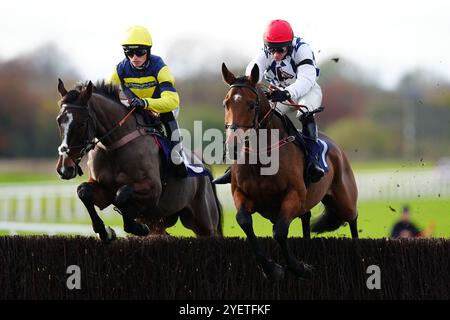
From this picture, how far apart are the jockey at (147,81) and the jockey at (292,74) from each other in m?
0.81

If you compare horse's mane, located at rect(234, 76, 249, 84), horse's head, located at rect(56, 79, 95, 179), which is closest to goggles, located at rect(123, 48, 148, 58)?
horse's head, located at rect(56, 79, 95, 179)

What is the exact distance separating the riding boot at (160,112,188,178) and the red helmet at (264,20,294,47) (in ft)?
4.41

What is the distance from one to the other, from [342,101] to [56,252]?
16.7 m

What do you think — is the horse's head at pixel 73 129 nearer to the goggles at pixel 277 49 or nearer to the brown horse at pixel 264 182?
the brown horse at pixel 264 182

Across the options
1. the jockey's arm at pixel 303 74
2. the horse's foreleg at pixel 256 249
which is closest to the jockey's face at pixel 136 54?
the jockey's arm at pixel 303 74

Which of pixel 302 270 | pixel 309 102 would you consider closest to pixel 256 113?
pixel 309 102

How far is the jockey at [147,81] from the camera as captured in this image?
7.85 meters

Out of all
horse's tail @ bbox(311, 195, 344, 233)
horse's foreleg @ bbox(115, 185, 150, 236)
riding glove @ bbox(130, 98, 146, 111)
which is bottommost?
horse's tail @ bbox(311, 195, 344, 233)

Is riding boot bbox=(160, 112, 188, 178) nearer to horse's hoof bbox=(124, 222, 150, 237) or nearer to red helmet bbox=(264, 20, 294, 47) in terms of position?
horse's hoof bbox=(124, 222, 150, 237)

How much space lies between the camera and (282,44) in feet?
24.1

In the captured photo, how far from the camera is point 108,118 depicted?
306 inches

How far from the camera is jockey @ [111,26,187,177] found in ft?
25.7

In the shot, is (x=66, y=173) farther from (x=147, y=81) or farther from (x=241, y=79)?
(x=241, y=79)

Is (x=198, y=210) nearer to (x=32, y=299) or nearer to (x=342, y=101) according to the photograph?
(x=32, y=299)
